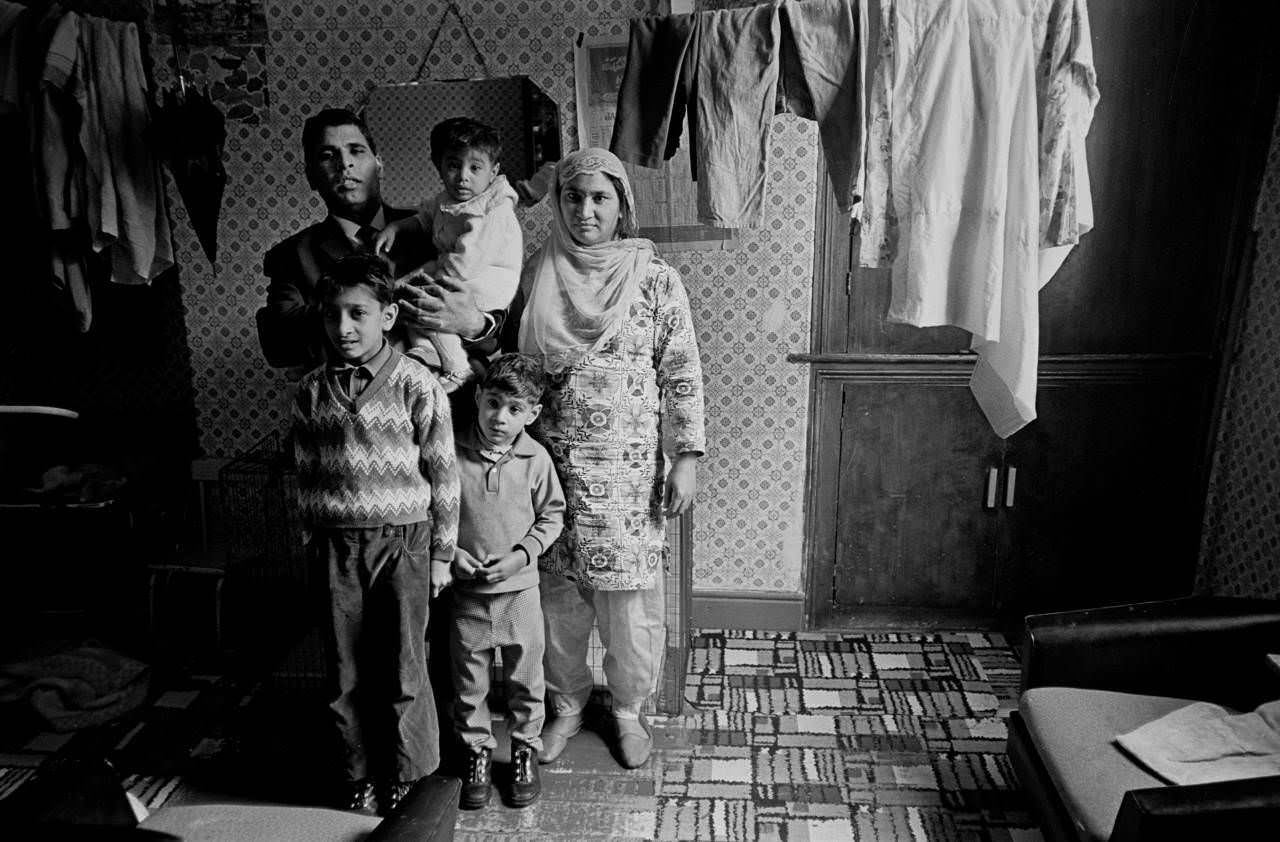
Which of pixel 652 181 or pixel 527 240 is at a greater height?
pixel 652 181

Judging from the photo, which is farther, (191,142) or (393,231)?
(191,142)

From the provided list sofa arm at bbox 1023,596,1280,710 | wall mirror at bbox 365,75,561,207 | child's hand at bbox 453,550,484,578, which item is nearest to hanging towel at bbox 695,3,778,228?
wall mirror at bbox 365,75,561,207

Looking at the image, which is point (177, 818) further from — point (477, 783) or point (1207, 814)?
point (1207, 814)

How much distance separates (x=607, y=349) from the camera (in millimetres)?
2115

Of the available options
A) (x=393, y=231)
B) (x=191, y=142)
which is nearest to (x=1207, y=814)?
(x=393, y=231)

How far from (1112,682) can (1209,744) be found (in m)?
0.31

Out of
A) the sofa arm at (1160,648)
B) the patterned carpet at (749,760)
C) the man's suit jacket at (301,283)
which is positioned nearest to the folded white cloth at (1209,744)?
the sofa arm at (1160,648)

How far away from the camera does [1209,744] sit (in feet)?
5.71

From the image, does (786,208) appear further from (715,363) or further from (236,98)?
(236,98)

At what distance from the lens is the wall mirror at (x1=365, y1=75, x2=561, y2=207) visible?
2609 mm

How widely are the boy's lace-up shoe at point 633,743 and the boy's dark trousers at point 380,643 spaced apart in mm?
514

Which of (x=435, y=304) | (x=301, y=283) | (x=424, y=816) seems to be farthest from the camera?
(x=301, y=283)

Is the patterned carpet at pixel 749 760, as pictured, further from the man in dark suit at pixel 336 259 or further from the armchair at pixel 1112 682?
the man in dark suit at pixel 336 259

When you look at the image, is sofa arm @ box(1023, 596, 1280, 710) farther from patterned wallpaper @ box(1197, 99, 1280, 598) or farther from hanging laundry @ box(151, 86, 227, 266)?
hanging laundry @ box(151, 86, 227, 266)
